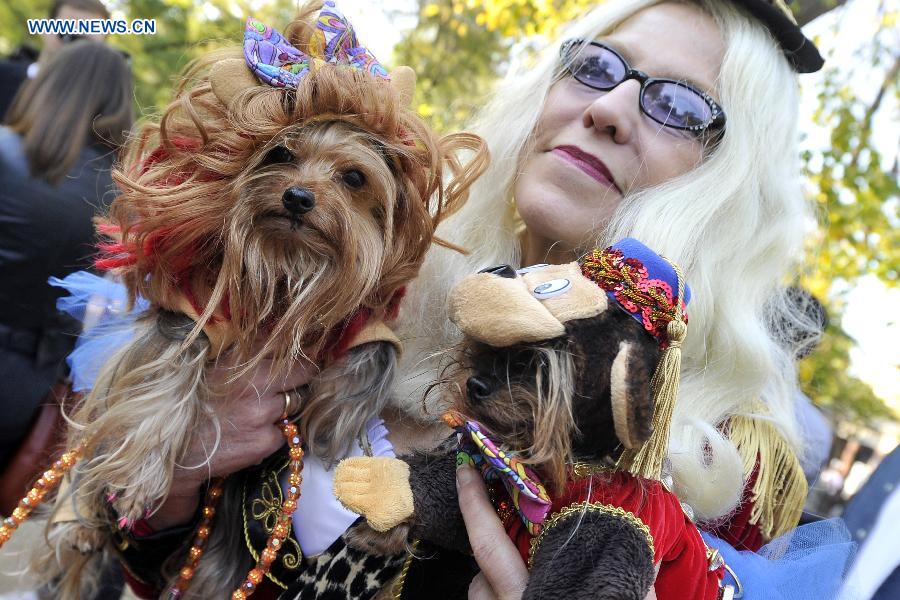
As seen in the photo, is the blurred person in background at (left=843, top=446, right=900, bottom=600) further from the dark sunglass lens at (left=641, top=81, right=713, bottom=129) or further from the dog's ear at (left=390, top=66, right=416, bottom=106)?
the dog's ear at (left=390, top=66, right=416, bottom=106)

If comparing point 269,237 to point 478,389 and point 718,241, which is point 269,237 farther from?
point 718,241

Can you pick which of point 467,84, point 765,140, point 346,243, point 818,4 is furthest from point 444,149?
point 467,84

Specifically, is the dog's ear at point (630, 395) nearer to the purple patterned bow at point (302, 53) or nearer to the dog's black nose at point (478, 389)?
the dog's black nose at point (478, 389)

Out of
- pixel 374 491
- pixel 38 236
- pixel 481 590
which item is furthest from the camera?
pixel 38 236

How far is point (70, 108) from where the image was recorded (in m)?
3.58

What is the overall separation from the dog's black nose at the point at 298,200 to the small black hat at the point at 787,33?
63.6 inches

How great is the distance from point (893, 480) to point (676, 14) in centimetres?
160

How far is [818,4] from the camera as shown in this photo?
166 inches

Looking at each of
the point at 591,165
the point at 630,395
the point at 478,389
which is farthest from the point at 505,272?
the point at 591,165

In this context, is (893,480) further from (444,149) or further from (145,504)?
(145,504)

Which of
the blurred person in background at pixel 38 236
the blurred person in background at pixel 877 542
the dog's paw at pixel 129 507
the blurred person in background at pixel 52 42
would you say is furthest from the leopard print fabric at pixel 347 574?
the blurred person in background at pixel 52 42

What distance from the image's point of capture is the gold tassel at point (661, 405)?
1458 mm

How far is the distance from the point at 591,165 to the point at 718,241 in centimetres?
47

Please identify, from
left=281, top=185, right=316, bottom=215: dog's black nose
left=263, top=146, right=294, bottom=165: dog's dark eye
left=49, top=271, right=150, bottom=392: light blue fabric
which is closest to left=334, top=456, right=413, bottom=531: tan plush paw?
left=281, top=185, right=316, bottom=215: dog's black nose
